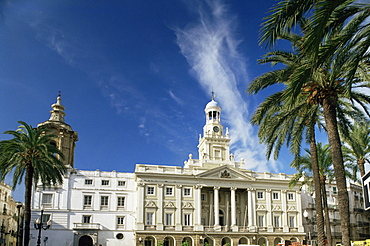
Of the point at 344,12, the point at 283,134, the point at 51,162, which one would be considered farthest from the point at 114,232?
the point at 344,12

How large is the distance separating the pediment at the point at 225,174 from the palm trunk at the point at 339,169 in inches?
1710

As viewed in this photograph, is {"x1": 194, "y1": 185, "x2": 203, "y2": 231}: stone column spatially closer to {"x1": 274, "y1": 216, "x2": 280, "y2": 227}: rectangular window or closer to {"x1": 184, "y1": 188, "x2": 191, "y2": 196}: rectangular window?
{"x1": 184, "y1": 188, "x2": 191, "y2": 196}: rectangular window

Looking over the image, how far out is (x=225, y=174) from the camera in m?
63.8

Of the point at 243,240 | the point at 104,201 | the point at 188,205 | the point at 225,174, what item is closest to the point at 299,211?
the point at 243,240

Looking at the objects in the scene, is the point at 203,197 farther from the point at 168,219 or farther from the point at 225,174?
the point at 168,219

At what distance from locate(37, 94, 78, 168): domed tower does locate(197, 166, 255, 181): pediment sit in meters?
20.7

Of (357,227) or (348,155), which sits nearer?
(348,155)

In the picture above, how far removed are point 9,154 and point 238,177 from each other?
1526 inches

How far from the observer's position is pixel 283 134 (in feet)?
86.1

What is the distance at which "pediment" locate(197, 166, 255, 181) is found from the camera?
63.6 m

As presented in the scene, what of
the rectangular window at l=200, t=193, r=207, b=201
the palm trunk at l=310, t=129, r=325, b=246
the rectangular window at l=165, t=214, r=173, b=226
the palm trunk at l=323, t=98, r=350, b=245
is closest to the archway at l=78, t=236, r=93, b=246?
the rectangular window at l=165, t=214, r=173, b=226

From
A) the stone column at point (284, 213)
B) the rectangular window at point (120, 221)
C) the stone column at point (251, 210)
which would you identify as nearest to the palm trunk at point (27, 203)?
the rectangular window at point (120, 221)

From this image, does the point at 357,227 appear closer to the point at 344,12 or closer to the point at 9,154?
the point at 9,154

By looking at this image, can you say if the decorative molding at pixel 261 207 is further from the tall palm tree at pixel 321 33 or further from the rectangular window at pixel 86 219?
the tall palm tree at pixel 321 33
